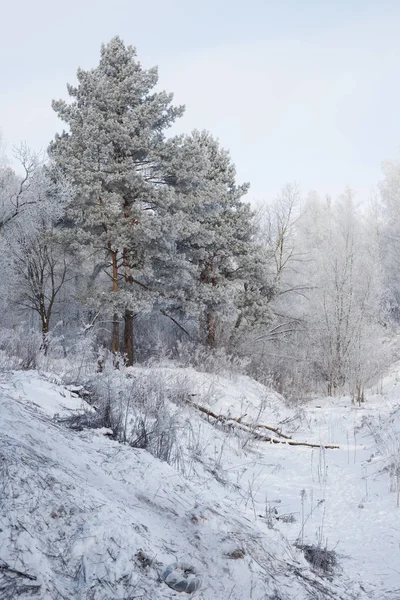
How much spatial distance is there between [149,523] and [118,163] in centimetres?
1417

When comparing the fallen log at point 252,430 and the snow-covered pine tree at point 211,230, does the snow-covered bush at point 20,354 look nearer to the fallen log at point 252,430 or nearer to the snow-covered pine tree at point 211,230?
the fallen log at point 252,430

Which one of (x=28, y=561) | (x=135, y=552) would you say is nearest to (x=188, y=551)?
(x=135, y=552)

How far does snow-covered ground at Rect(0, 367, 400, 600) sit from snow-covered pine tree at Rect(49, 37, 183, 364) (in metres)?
9.79

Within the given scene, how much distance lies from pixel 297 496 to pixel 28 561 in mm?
3864

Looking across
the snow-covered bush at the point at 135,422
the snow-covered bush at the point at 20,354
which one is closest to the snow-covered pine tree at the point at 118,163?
the snow-covered bush at the point at 20,354

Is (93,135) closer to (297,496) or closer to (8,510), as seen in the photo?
(297,496)

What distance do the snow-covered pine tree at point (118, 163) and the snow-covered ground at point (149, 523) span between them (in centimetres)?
979

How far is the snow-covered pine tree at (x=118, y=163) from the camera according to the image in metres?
14.9

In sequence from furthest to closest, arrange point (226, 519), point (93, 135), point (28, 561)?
1. point (93, 135)
2. point (226, 519)
3. point (28, 561)

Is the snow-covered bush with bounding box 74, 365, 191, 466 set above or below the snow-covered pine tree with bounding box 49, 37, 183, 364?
below

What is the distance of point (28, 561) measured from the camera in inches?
76.7

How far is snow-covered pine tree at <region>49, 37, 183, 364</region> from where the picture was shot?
14.9 metres

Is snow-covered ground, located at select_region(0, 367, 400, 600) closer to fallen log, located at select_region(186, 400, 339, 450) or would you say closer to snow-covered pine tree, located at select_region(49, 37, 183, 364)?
fallen log, located at select_region(186, 400, 339, 450)

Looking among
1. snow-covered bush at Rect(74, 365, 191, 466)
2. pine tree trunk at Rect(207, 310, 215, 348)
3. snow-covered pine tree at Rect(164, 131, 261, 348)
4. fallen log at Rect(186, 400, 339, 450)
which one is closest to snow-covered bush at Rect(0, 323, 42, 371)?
snow-covered bush at Rect(74, 365, 191, 466)
